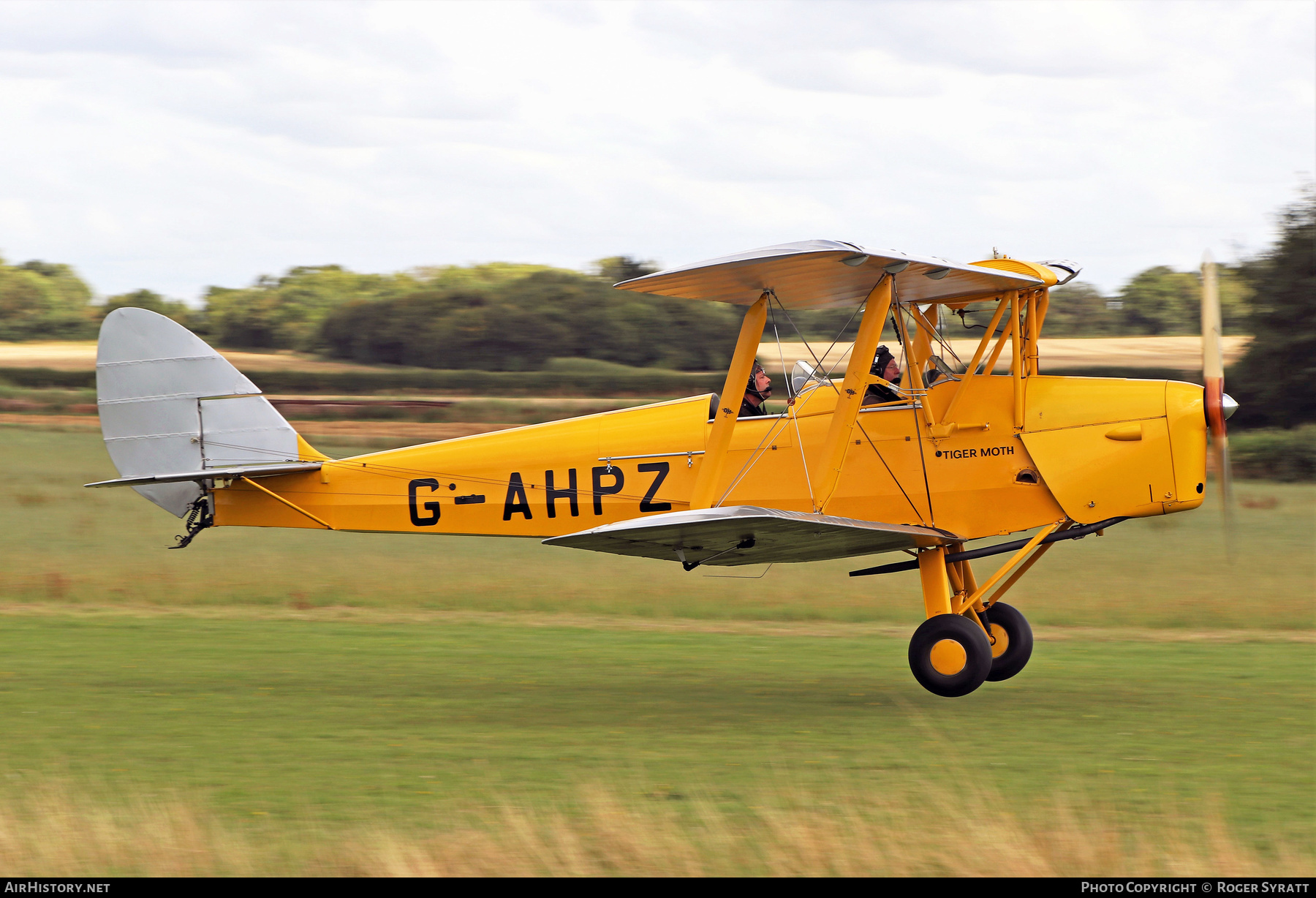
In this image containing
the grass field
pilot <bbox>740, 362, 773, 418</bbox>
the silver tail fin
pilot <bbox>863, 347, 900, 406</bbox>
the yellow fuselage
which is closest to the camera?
the grass field

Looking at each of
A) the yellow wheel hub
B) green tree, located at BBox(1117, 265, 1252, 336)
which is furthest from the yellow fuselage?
green tree, located at BBox(1117, 265, 1252, 336)

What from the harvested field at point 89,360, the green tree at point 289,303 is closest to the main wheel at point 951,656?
the harvested field at point 89,360

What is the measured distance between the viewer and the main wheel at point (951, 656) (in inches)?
330

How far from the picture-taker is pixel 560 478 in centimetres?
952

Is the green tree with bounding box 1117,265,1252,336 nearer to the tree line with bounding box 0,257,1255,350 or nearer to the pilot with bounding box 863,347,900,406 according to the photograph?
the tree line with bounding box 0,257,1255,350

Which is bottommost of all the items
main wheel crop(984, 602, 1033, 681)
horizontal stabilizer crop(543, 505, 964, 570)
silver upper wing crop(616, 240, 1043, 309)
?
main wheel crop(984, 602, 1033, 681)

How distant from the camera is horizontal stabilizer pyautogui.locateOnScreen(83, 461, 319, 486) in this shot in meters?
10.0

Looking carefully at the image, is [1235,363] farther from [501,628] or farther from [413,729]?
[413,729]

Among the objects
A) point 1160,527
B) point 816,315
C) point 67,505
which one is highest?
point 816,315

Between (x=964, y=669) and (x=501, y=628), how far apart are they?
674 centimetres

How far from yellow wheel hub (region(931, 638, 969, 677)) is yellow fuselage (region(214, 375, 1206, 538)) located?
824 mm

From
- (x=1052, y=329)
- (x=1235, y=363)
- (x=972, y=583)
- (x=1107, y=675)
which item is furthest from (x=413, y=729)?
(x=1052, y=329)

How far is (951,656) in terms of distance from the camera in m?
8.45

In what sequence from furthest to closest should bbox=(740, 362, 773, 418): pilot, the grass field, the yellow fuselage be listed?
bbox=(740, 362, 773, 418): pilot
the yellow fuselage
the grass field
